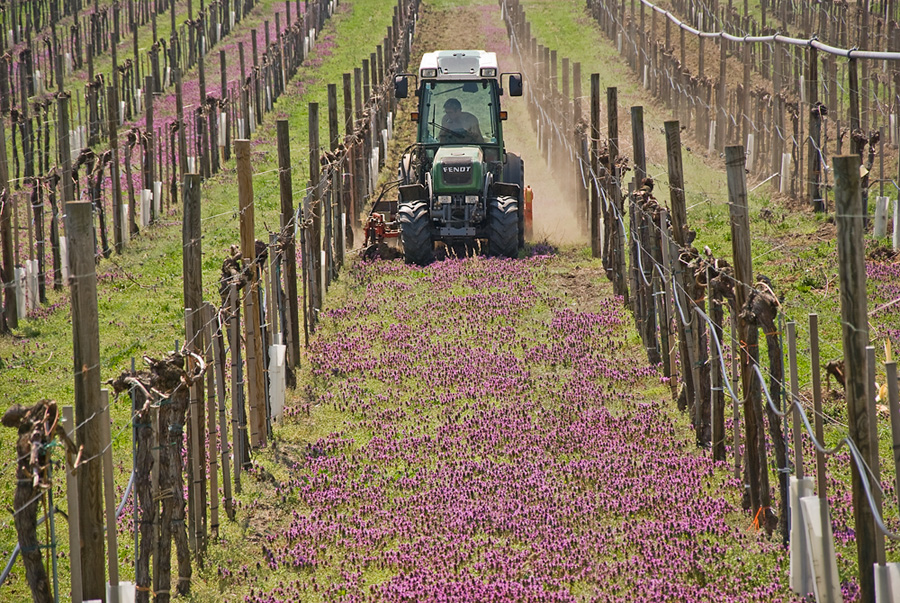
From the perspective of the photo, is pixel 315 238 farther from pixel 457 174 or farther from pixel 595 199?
pixel 595 199

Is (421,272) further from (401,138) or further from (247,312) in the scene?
Answer: (401,138)

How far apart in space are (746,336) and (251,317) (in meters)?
4.62

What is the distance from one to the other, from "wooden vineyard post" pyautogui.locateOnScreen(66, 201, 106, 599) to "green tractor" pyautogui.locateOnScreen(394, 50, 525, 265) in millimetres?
11772

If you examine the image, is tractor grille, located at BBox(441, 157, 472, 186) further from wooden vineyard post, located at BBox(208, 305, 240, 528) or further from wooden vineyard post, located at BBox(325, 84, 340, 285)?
wooden vineyard post, located at BBox(208, 305, 240, 528)

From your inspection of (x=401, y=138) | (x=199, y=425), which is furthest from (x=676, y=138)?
(x=401, y=138)

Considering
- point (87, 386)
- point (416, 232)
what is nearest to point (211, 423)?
point (87, 386)

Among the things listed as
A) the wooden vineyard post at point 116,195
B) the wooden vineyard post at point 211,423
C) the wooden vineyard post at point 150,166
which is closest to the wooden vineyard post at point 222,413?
the wooden vineyard post at point 211,423

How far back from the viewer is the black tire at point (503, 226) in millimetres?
17750

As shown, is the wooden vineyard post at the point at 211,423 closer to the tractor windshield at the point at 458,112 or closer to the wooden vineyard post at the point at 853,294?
the wooden vineyard post at the point at 853,294

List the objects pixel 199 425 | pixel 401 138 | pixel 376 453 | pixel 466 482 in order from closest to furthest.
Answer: pixel 199 425 → pixel 466 482 → pixel 376 453 → pixel 401 138

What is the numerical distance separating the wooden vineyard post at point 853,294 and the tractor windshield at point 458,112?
13590mm

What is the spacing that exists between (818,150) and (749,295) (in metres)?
12.8

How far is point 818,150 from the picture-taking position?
64.7 feet

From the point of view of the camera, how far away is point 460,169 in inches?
699
